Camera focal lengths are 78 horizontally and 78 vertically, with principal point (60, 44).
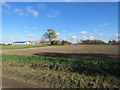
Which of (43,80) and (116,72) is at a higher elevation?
(116,72)

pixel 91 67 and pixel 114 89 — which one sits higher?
pixel 91 67

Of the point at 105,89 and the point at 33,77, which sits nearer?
the point at 105,89

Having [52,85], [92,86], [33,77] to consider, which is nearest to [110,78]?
[92,86]

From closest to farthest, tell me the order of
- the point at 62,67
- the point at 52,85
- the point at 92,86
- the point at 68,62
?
the point at 92,86, the point at 52,85, the point at 62,67, the point at 68,62

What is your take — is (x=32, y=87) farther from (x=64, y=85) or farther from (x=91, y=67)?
(x=91, y=67)

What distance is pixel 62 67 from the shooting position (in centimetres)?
539

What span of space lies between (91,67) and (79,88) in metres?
1.97

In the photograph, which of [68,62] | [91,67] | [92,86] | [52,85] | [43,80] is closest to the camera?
[92,86]

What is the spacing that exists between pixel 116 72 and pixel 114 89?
1.48m

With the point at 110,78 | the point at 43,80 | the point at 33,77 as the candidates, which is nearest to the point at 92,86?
the point at 110,78

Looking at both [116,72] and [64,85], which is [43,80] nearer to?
[64,85]

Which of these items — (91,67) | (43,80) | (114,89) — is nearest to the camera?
(114,89)

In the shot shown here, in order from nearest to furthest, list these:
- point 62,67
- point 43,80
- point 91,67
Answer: point 43,80 → point 91,67 → point 62,67

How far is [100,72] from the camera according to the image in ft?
14.3
